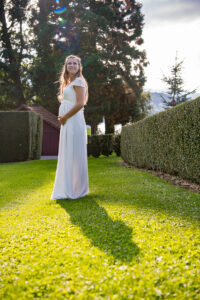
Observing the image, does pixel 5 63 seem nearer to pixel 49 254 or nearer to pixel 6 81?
pixel 6 81

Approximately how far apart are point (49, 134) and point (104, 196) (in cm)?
1961

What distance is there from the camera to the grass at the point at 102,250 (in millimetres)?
2137

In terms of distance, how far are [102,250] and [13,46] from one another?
28.7 metres

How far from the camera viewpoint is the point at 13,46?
27969 millimetres

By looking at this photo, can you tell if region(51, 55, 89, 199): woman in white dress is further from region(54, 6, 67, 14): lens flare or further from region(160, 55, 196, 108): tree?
region(54, 6, 67, 14): lens flare

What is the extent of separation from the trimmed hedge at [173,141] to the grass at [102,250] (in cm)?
185

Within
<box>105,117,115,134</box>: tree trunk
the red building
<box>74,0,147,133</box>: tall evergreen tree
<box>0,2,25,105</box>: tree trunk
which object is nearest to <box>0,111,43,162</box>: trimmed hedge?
the red building

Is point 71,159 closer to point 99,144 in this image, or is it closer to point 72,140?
point 72,140

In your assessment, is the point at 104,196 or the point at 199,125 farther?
the point at 199,125

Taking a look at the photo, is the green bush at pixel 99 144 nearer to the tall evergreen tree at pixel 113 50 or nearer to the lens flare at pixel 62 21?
the tall evergreen tree at pixel 113 50

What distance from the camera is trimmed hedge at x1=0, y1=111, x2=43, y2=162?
17.3 meters

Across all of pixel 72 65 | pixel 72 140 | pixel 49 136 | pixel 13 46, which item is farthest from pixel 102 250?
pixel 13 46

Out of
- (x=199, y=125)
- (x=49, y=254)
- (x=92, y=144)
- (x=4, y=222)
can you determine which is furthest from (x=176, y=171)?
(x=92, y=144)

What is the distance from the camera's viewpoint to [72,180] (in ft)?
17.3
